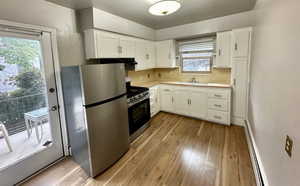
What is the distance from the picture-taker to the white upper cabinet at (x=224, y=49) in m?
3.21

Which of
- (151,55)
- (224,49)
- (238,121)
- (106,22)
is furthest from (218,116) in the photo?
(106,22)

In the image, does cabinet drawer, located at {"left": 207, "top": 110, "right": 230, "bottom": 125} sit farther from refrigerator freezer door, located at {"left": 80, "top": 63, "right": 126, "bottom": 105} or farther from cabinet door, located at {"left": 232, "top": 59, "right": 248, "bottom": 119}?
refrigerator freezer door, located at {"left": 80, "top": 63, "right": 126, "bottom": 105}

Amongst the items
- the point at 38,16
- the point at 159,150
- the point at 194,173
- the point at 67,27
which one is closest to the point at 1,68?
the point at 38,16

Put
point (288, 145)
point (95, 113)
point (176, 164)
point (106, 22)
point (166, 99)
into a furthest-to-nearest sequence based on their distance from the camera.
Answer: point (166, 99)
point (106, 22)
point (176, 164)
point (95, 113)
point (288, 145)

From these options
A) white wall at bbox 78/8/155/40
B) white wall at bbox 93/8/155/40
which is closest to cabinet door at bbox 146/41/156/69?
white wall at bbox 93/8/155/40

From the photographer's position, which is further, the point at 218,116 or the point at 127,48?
the point at 218,116

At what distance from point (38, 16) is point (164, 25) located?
279 cm

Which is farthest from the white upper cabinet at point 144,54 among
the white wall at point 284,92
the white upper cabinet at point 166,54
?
the white wall at point 284,92

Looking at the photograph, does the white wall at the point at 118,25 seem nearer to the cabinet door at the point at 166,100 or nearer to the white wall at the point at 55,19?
the white wall at the point at 55,19

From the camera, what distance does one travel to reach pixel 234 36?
3.08m

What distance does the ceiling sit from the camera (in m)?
2.31

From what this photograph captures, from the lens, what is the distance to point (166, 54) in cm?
424

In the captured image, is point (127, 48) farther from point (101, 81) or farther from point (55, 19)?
point (101, 81)

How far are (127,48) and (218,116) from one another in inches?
105
